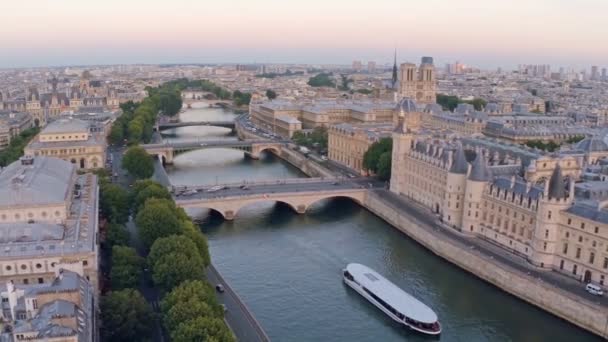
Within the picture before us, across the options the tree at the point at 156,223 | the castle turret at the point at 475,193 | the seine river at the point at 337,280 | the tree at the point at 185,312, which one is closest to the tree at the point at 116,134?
the seine river at the point at 337,280

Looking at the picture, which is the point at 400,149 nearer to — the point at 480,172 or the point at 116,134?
the point at 480,172

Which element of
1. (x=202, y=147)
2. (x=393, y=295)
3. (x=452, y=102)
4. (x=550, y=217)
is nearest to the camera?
(x=393, y=295)

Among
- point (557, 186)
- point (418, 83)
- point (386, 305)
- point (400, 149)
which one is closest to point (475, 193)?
point (557, 186)

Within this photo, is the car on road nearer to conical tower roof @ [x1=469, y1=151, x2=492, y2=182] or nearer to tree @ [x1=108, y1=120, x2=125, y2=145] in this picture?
conical tower roof @ [x1=469, y1=151, x2=492, y2=182]

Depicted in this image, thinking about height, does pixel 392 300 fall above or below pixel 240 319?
below

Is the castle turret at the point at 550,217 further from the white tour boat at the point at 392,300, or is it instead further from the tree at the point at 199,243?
the tree at the point at 199,243

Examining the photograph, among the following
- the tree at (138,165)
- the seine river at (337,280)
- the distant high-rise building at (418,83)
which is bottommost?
the seine river at (337,280)

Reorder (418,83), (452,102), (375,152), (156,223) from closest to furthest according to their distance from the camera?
(156,223), (375,152), (418,83), (452,102)
